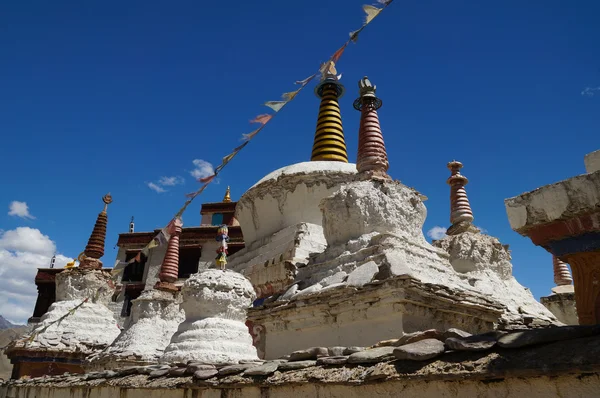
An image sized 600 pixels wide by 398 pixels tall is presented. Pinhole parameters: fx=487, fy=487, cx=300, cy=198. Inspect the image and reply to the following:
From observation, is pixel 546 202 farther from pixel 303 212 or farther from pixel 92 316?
pixel 92 316

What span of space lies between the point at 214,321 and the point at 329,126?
9866mm

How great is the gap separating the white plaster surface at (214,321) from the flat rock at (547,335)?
18.6 ft

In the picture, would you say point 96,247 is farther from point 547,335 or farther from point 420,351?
point 547,335

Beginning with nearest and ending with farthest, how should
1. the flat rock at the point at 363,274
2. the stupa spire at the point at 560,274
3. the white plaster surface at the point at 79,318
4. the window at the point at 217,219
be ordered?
Result: the flat rock at the point at 363,274, the white plaster surface at the point at 79,318, the stupa spire at the point at 560,274, the window at the point at 217,219

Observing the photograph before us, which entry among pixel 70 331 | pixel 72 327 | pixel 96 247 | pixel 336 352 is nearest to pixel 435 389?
pixel 336 352

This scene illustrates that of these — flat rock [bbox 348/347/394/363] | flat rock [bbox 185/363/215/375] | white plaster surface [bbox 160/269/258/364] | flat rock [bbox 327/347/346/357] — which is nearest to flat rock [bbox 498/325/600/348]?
flat rock [bbox 348/347/394/363]

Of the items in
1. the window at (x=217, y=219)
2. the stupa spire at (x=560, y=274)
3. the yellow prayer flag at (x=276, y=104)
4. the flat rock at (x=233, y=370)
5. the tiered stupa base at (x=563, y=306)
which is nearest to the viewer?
the flat rock at (x=233, y=370)

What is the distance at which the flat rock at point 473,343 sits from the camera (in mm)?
2496

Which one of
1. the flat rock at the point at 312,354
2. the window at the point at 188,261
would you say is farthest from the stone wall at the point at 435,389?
the window at the point at 188,261

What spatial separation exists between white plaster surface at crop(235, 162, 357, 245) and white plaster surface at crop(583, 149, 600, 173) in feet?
29.2

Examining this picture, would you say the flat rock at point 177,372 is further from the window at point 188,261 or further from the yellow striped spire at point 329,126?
the window at point 188,261

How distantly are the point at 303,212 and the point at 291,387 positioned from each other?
9.92 m

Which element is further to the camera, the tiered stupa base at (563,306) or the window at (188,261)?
the window at (188,261)

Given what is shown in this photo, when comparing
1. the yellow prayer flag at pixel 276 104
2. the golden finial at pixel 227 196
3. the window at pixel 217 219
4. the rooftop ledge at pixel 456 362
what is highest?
the golden finial at pixel 227 196
